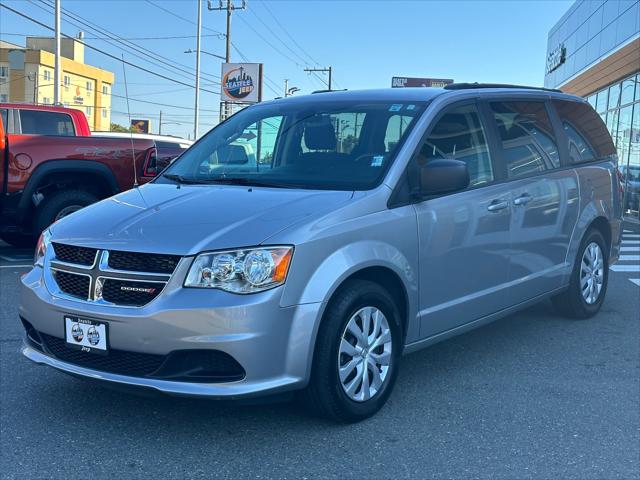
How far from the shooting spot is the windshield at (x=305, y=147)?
4.25 metres

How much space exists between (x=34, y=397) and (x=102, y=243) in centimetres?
127

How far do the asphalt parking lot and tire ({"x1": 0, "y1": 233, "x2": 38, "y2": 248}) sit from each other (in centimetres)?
440

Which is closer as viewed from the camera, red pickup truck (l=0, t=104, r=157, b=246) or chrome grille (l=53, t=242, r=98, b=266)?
chrome grille (l=53, t=242, r=98, b=266)

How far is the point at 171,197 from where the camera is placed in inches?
165

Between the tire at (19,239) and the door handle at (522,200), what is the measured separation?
6.36 m

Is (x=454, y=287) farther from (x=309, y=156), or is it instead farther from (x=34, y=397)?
(x=34, y=397)

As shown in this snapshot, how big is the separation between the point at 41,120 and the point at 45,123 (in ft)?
0.22

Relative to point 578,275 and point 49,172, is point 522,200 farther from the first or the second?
point 49,172

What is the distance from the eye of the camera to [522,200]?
5059 millimetres

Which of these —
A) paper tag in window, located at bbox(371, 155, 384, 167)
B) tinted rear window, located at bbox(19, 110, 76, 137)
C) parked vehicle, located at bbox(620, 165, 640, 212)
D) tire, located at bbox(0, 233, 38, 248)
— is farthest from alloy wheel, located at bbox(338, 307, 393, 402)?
parked vehicle, located at bbox(620, 165, 640, 212)

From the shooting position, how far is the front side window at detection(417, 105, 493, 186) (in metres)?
4.50

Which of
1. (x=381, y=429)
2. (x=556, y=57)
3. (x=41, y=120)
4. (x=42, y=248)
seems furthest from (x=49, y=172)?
(x=556, y=57)

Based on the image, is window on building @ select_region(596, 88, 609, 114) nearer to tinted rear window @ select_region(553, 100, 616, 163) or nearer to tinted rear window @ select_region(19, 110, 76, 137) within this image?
tinted rear window @ select_region(553, 100, 616, 163)

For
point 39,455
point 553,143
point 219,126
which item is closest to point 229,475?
point 39,455
